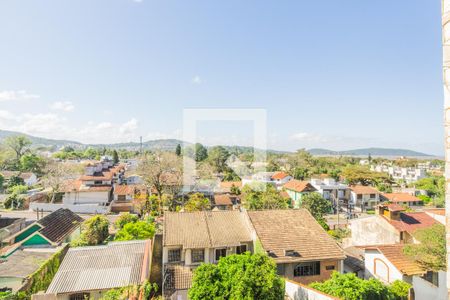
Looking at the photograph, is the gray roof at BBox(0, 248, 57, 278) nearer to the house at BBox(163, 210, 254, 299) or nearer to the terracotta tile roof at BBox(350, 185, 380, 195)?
the house at BBox(163, 210, 254, 299)

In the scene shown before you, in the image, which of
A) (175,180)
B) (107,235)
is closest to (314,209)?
(175,180)

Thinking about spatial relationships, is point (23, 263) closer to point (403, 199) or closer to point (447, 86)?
point (447, 86)

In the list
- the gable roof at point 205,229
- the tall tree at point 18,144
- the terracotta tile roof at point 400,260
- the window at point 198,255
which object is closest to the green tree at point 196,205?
the gable roof at point 205,229

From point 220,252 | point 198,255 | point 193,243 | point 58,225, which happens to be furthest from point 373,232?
point 58,225

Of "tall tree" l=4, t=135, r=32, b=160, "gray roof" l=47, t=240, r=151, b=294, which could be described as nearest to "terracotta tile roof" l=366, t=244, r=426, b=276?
"gray roof" l=47, t=240, r=151, b=294

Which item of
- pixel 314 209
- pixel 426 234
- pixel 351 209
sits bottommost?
pixel 351 209

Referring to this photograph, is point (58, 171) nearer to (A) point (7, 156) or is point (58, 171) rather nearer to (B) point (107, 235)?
(B) point (107, 235)
